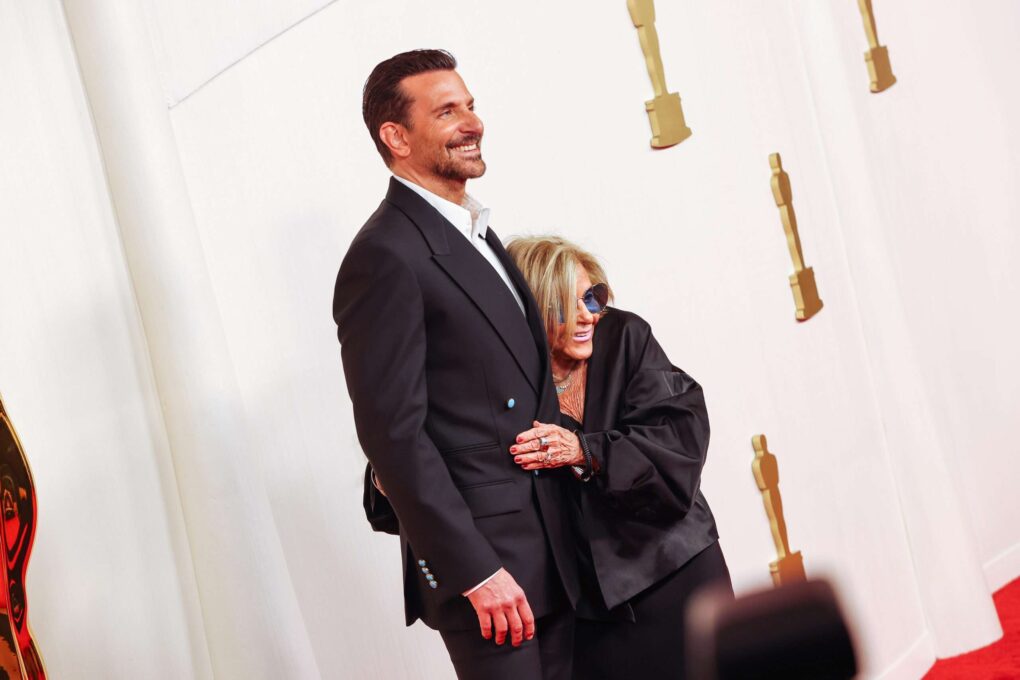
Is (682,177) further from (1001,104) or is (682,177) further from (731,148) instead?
(1001,104)

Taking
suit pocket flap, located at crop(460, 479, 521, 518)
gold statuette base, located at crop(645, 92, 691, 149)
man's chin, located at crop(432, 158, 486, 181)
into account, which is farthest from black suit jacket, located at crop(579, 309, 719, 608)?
gold statuette base, located at crop(645, 92, 691, 149)

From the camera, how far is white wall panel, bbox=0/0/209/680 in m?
2.41

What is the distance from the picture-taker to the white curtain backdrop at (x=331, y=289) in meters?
2.50

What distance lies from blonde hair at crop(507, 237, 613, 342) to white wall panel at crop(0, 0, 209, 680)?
2.72 ft

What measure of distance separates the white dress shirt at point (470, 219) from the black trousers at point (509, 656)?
576 mm

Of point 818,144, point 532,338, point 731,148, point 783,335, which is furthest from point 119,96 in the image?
point 818,144

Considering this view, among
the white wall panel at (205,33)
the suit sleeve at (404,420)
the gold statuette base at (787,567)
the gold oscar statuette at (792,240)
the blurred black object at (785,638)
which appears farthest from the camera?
the gold oscar statuette at (792,240)

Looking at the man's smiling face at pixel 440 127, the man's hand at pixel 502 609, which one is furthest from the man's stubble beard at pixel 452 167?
the man's hand at pixel 502 609

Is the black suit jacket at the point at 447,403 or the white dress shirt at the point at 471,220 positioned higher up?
the white dress shirt at the point at 471,220

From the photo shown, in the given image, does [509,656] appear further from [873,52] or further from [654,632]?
[873,52]

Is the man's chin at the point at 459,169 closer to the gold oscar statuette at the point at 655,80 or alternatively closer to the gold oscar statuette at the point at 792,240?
the gold oscar statuette at the point at 655,80

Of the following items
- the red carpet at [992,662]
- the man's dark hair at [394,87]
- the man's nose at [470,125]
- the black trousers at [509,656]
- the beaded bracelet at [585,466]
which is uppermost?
the man's dark hair at [394,87]

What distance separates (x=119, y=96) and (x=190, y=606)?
1.08 metres

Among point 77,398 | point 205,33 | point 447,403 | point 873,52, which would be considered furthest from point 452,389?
point 873,52
